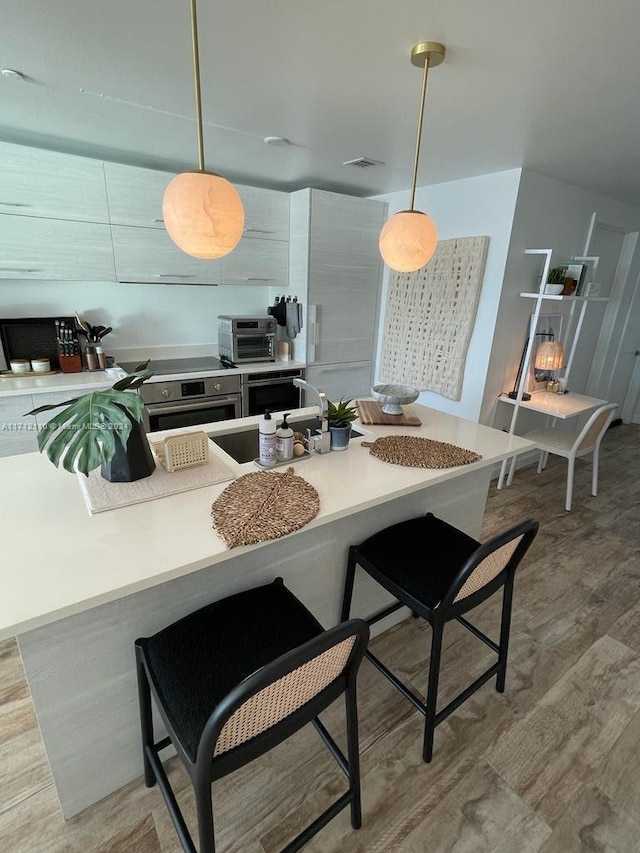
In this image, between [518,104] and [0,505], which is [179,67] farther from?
[0,505]

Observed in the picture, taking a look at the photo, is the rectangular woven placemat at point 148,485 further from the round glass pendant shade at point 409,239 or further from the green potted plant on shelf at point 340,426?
the round glass pendant shade at point 409,239

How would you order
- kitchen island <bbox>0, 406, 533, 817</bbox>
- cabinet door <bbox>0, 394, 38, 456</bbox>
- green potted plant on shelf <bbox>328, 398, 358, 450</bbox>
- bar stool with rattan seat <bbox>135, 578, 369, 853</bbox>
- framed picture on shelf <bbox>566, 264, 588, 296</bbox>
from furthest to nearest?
1. framed picture on shelf <bbox>566, 264, 588, 296</bbox>
2. cabinet door <bbox>0, 394, 38, 456</bbox>
3. green potted plant on shelf <bbox>328, 398, 358, 450</bbox>
4. kitchen island <bbox>0, 406, 533, 817</bbox>
5. bar stool with rattan seat <bbox>135, 578, 369, 853</bbox>

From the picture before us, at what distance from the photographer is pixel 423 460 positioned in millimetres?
1696

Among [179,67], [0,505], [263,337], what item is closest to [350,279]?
[263,337]

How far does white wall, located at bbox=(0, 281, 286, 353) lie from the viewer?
9.75 ft

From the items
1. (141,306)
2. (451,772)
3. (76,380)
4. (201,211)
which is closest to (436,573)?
(451,772)

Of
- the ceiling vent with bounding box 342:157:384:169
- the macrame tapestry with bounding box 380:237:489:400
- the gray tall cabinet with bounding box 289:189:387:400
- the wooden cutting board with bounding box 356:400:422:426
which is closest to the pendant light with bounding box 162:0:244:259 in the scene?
the wooden cutting board with bounding box 356:400:422:426

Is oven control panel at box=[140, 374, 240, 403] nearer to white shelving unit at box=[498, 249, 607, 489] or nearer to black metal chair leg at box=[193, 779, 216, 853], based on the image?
white shelving unit at box=[498, 249, 607, 489]

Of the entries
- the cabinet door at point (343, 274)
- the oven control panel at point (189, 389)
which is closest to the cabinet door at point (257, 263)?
the cabinet door at point (343, 274)

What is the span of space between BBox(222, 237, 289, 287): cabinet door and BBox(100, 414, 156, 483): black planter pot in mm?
2323

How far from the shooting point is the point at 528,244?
300 centimetres

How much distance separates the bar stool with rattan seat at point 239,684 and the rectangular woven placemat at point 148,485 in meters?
0.40

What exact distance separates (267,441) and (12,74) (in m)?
1.87

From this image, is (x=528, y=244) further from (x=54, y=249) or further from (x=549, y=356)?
(x=54, y=249)
